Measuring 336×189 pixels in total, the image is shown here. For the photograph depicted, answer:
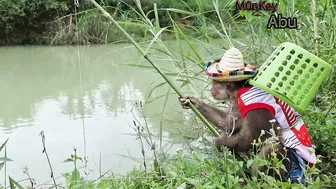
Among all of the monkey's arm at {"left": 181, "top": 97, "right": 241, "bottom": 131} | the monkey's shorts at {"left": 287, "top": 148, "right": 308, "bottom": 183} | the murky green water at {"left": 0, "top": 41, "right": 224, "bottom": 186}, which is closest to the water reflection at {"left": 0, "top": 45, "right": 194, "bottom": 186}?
the murky green water at {"left": 0, "top": 41, "right": 224, "bottom": 186}

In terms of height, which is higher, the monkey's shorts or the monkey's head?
the monkey's head

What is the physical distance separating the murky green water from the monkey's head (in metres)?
0.50

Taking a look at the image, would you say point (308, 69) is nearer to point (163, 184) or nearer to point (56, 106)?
point (163, 184)

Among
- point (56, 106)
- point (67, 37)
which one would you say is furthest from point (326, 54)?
point (67, 37)

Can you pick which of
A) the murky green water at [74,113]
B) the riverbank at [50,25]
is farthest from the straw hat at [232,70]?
the riverbank at [50,25]

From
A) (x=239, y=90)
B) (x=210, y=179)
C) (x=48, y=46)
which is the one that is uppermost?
(x=239, y=90)

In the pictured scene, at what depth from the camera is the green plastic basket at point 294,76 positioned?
146 cm

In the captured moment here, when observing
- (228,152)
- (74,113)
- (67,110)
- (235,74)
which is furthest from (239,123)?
(67,110)

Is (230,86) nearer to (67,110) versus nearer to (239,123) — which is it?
(239,123)

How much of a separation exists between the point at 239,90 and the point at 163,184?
440 millimetres

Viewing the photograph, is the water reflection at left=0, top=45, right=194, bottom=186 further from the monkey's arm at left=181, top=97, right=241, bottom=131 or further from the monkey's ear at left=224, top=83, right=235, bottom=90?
the monkey's ear at left=224, top=83, right=235, bottom=90

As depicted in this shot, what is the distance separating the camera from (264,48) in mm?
2350

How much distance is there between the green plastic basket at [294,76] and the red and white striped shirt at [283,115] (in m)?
0.06

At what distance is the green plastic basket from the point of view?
1.46 meters
